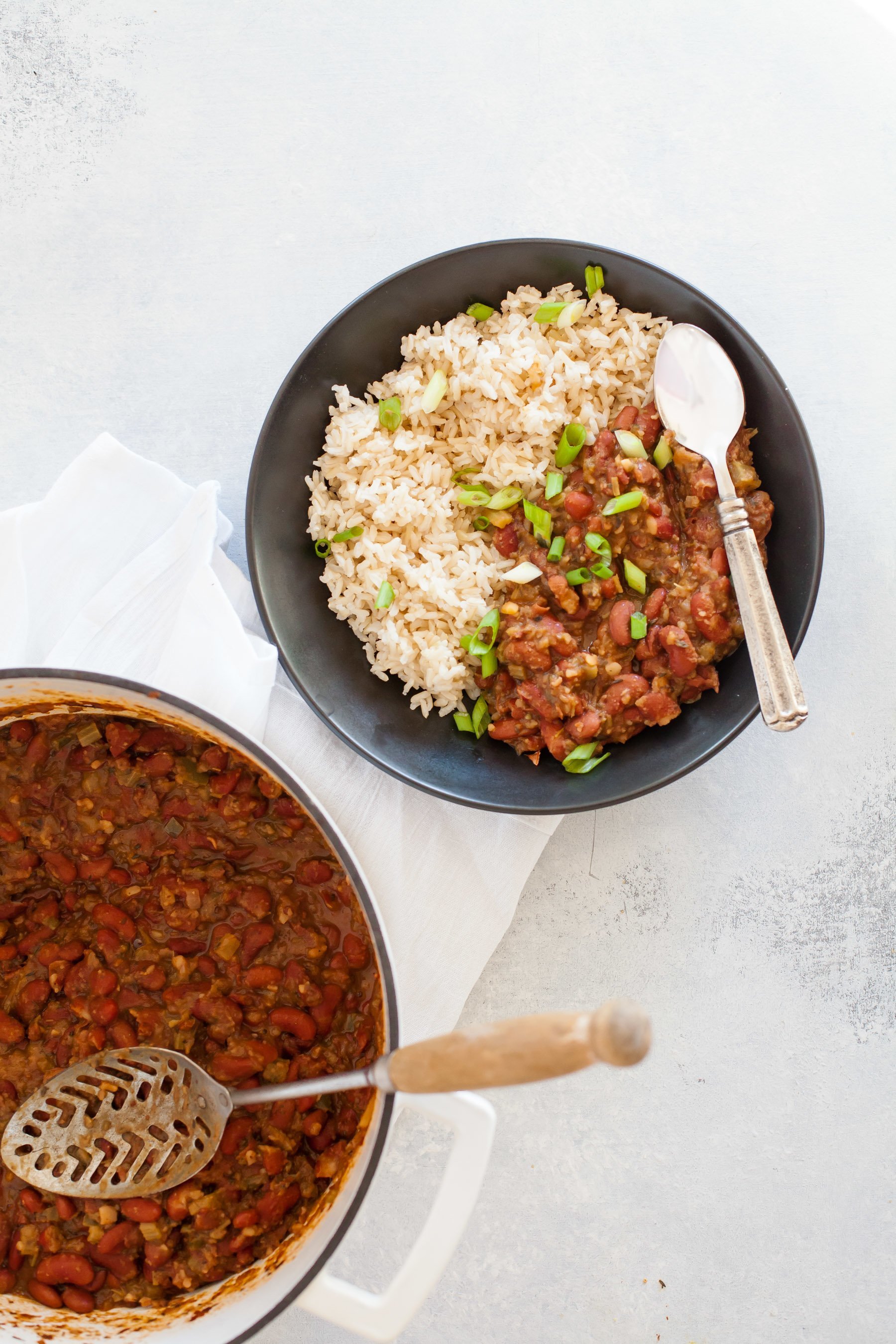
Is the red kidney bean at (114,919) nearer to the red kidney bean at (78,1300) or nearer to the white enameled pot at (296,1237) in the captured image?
the white enameled pot at (296,1237)

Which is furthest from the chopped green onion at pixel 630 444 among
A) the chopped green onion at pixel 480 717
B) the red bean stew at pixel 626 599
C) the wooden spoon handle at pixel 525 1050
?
the wooden spoon handle at pixel 525 1050

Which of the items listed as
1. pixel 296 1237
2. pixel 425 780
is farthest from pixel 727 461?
pixel 296 1237

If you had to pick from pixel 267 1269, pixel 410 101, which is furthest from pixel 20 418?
pixel 267 1269

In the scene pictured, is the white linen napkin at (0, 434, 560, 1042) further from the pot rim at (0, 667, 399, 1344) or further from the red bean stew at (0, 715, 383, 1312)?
the pot rim at (0, 667, 399, 1344)

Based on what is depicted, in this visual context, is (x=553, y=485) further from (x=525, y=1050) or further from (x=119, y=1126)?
(x=119, y=1126)

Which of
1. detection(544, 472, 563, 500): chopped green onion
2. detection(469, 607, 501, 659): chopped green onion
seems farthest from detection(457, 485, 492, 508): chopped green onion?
detection(469, 607, 501, 659): chopped green onion

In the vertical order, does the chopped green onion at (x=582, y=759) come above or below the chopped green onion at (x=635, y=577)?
below

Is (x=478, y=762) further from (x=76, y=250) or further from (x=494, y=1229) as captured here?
(x=76, y=250)
